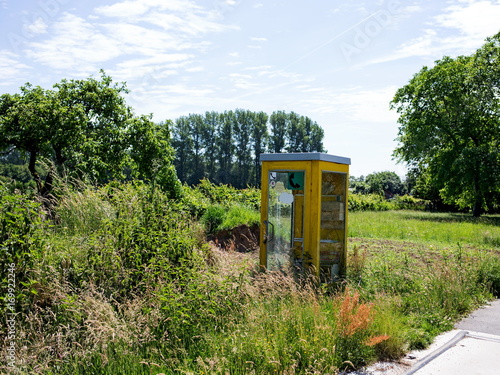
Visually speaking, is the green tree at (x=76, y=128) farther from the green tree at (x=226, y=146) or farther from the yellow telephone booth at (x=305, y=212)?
the green tree at (x=226, y=146)

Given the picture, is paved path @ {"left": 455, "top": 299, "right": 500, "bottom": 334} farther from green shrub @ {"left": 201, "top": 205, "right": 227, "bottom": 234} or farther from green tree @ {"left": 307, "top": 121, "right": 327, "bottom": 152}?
green tree @ {"left": 307, "top": 121, "right": 327, "bottom": 152}

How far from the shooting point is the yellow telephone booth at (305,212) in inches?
303

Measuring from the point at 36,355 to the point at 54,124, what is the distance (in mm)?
20150

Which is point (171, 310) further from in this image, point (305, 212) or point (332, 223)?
point (332, 223)

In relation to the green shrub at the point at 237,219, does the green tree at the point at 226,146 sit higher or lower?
higher

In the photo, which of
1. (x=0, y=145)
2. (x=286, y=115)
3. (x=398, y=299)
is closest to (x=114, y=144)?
(x=0, y=145)

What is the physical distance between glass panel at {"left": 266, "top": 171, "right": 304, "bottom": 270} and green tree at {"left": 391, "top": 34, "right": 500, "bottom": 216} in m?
27.6

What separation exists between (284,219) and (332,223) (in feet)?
3.19

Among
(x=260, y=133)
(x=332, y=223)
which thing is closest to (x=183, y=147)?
(x=260, y=133)

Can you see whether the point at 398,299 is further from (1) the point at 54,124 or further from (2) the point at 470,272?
(1) the point at 54,124

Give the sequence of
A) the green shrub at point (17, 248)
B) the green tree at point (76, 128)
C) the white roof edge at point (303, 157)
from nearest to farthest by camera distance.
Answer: the green shrub at point (17, 248) < the white roof edge at point (303, 157) < the green tree at point (76, 128)

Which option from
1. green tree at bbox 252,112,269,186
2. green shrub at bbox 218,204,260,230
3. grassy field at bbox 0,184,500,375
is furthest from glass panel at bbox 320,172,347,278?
green tree at bbox 252,112,269,186

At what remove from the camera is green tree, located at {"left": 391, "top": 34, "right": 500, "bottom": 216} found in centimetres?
3195

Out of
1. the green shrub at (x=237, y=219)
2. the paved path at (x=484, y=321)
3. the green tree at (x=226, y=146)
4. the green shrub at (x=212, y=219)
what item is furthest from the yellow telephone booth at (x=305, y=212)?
the green tree at (x=226, y=146)
